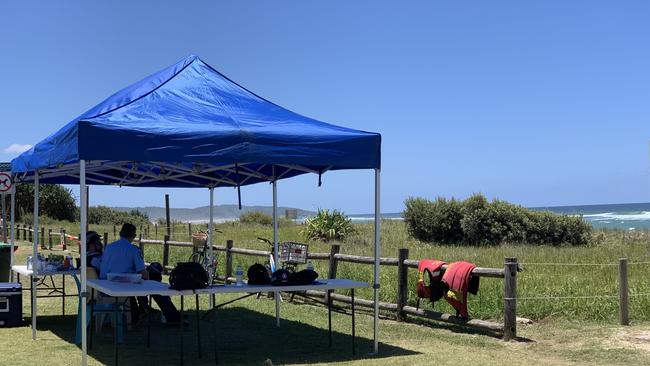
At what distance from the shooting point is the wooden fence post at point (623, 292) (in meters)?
10.1

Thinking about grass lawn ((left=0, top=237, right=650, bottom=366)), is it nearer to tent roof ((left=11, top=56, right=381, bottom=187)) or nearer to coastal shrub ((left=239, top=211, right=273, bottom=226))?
tent roof ((left=11, top=56, right=381, bottom=187))

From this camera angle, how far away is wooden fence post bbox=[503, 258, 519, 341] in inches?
380

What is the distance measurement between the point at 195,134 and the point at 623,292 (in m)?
6.19

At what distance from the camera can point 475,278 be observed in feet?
34.3

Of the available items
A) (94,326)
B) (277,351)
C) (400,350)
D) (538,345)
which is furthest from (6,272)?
(538,345)

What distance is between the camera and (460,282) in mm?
10305

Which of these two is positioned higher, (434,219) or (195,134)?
A: (195,134)

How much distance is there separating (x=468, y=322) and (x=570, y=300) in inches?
76.1

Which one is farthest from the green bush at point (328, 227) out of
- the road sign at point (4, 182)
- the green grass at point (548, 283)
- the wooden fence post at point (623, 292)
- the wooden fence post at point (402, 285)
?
the wooden fence post at point (623, 292)

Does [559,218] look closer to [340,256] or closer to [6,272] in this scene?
[340,256]

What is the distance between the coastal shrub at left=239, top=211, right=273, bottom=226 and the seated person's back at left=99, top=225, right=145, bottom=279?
38775 millimetres

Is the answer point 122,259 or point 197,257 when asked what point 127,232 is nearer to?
point 122,259

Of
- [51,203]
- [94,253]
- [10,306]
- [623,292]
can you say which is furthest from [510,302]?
[51,203]

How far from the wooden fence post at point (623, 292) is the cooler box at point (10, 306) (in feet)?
28.0
